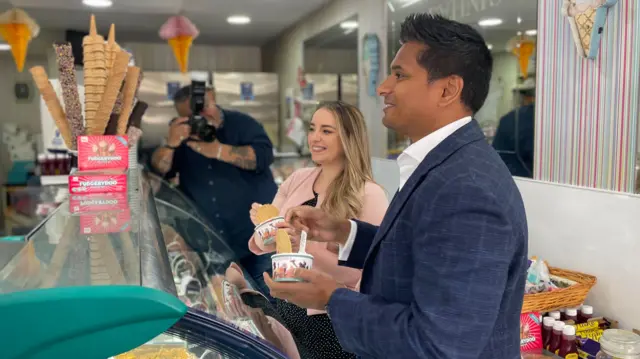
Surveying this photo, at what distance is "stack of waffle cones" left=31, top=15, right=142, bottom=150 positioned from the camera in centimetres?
204

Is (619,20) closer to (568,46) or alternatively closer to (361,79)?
(568,46)

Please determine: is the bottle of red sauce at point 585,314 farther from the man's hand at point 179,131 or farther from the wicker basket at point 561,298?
the man's hand at point 179,131

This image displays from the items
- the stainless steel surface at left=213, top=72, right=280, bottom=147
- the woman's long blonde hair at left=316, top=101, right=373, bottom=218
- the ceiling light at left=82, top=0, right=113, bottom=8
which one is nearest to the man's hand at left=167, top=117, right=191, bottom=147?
the woman's long blonde hair at left=316, top=101, right=373, bottom=218

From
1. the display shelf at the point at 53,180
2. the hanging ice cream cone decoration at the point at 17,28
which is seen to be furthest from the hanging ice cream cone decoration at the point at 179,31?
the display shelf at the point at 53,180

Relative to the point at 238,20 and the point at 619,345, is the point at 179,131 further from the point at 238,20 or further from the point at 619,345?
the point at 238,20

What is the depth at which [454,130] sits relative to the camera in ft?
3.41

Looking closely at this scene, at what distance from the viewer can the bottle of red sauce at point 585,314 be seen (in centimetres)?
196

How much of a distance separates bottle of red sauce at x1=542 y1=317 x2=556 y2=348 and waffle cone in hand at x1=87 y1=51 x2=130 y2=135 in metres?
1.76

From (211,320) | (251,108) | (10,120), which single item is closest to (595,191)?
(211,320)

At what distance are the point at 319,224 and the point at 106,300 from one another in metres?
0.70

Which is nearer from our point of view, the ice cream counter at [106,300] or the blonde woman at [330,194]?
the ice cream counter at [106,300]

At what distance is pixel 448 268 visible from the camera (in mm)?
890

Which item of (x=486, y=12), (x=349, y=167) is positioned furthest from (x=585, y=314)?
(x=486, y=12)

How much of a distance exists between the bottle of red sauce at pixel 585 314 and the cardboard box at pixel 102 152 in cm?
178
